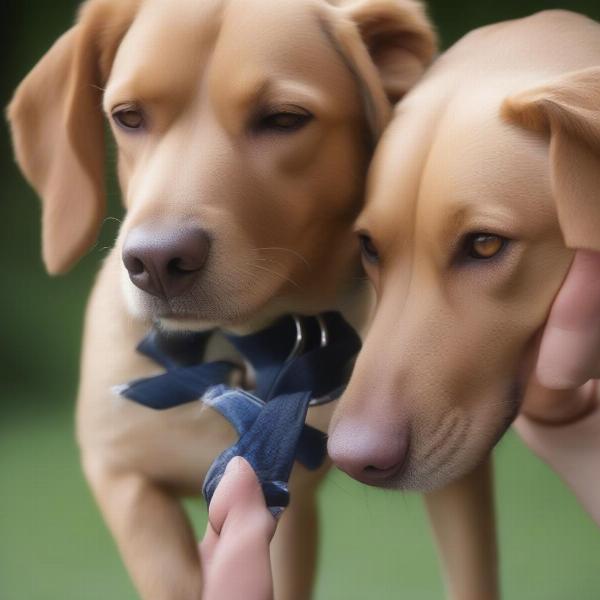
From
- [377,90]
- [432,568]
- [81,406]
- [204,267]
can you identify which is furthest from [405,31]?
[432,568]

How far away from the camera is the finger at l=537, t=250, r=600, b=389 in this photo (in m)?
0.75

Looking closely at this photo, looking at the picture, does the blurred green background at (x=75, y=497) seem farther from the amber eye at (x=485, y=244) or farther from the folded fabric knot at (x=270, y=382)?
the amber eye at (x=485, y=244)

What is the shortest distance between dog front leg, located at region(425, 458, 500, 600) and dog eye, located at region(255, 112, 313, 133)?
0.39 metres

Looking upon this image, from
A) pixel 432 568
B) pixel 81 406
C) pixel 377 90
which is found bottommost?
pixel 432 568

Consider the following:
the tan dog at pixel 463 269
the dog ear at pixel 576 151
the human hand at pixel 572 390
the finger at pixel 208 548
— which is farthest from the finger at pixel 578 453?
the finger at pixel 208 548

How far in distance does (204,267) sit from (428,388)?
0.18 metres

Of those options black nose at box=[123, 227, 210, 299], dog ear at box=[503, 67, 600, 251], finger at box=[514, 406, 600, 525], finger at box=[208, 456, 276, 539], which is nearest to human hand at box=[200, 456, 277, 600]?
finger at box=[208, 456, 276, 539]

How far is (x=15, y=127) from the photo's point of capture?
39.0 inches

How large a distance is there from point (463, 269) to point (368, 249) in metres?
0.10

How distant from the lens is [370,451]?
2.42 feet

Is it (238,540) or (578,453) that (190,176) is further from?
(578,453)

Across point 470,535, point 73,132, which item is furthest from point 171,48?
point 470,535

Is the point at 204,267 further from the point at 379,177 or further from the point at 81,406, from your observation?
the point at 81,406

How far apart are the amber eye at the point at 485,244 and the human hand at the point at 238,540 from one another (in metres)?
0.23
